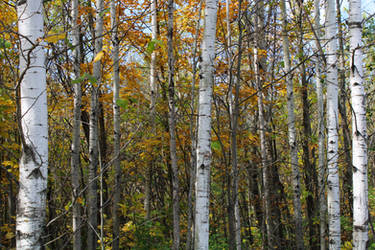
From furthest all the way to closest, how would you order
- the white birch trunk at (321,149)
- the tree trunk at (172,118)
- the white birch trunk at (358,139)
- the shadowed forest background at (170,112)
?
the white birch trunk at (321,149)
the shadowed forest background at (170,112)
the tree trunk at (172,118)
the white birch trunk at (358,139)

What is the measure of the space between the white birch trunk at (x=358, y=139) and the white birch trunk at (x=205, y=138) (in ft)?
5.22

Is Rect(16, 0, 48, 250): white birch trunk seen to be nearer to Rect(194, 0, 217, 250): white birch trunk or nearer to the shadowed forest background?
Rect(194, 0, 217, 250): white birch trunk

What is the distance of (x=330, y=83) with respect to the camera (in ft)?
15.7

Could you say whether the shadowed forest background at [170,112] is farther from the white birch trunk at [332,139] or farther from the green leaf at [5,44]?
the green leaf at [5,44]

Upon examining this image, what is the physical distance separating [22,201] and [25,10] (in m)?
1.34

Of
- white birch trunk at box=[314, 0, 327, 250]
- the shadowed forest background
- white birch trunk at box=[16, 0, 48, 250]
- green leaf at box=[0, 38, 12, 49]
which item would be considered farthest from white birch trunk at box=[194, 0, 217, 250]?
white birch trunk at box=[314, 0, 327, 250]

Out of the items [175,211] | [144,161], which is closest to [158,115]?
[144,161]

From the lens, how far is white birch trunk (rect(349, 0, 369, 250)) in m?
3.45

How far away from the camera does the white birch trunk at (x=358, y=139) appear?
136 inches

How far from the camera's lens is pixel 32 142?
2.19m

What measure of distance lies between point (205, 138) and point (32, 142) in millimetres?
1903

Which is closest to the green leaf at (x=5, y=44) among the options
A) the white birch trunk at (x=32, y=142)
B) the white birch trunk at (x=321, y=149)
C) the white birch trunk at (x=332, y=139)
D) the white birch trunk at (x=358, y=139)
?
the white birch trunk at (x=32, y=142)

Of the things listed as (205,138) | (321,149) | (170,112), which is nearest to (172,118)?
(170,112)

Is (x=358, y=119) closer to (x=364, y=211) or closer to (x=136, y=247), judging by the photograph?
(x=364, y=211)
